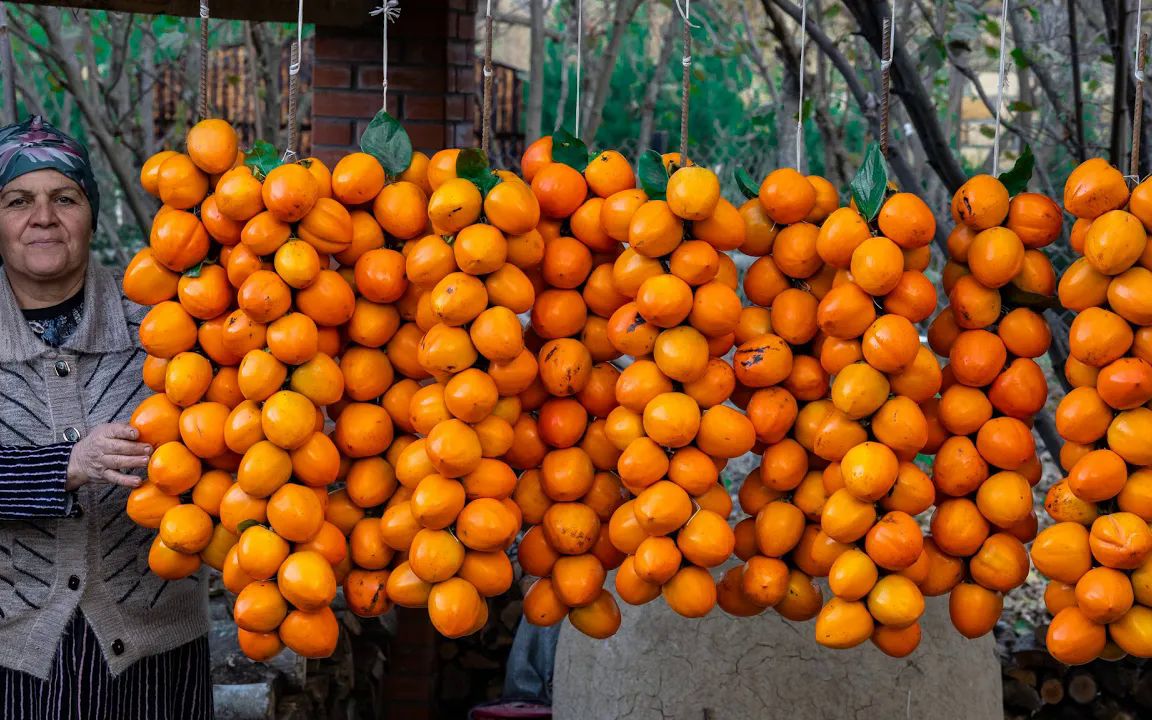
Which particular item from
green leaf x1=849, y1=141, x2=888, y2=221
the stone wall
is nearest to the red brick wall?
the stone wall

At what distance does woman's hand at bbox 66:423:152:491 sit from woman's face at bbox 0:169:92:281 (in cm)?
39

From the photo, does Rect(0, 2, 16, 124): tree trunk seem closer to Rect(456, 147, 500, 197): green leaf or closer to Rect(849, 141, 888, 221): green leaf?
Rect(456, 147, 500, 197): green leaf

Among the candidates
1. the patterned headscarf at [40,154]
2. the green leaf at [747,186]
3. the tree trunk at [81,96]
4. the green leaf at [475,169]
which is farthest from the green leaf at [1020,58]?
the tree trunk at [81,96]

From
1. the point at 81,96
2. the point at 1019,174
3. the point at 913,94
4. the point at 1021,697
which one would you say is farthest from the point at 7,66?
the point at 1021,697

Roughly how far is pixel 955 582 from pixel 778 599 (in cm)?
26

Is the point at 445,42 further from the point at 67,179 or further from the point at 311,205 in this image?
the point at 311,205

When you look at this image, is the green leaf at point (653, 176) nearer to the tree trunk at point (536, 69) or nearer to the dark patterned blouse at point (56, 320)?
the dark patterned blouse at point (56, 320)

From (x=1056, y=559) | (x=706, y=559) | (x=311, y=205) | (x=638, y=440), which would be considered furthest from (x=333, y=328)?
(x=1056, y=559)

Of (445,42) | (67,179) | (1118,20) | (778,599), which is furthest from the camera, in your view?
(445,42)

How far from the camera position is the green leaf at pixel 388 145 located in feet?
5.58

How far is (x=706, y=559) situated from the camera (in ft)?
5.12

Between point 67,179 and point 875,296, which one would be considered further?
point 67,179

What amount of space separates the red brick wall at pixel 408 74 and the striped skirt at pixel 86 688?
5.71 ft

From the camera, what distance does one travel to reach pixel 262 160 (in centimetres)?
164
